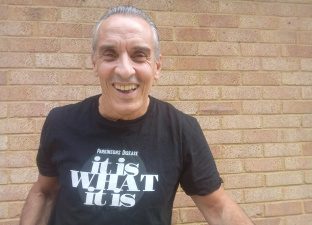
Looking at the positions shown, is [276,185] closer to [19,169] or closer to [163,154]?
[163,154]

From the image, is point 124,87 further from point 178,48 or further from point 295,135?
point 295,135

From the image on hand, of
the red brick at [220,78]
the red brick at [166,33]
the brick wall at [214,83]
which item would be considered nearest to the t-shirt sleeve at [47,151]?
the brick wall at [214,83]

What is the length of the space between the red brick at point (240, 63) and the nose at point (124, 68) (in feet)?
4.33

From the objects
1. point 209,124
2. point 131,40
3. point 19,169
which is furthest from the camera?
point 209,124

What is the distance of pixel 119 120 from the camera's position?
5.49 ft

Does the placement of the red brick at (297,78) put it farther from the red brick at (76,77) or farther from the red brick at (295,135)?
the red brick at (76,77)

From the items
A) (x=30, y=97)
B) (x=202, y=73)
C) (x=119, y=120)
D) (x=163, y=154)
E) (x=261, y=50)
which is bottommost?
(x=163, y=154)

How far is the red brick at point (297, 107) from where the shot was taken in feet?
9.32

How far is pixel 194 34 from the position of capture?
2705 millimetres

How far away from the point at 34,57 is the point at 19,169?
724mm

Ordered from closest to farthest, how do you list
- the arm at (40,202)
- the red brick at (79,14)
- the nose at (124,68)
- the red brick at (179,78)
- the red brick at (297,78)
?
the nose at (124,68) → the arm at (40,202) → the red brick at (79,14) → the red brick at (179,78) → the red brick at (297,78)

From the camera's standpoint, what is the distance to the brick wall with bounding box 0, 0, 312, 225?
2.44 m

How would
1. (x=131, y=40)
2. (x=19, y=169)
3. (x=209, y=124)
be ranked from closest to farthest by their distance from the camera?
(x=131, y=40) < (x=19, y=169) < (x=209, y=124)

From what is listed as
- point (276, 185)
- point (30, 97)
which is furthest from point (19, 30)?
point (276, 185)
